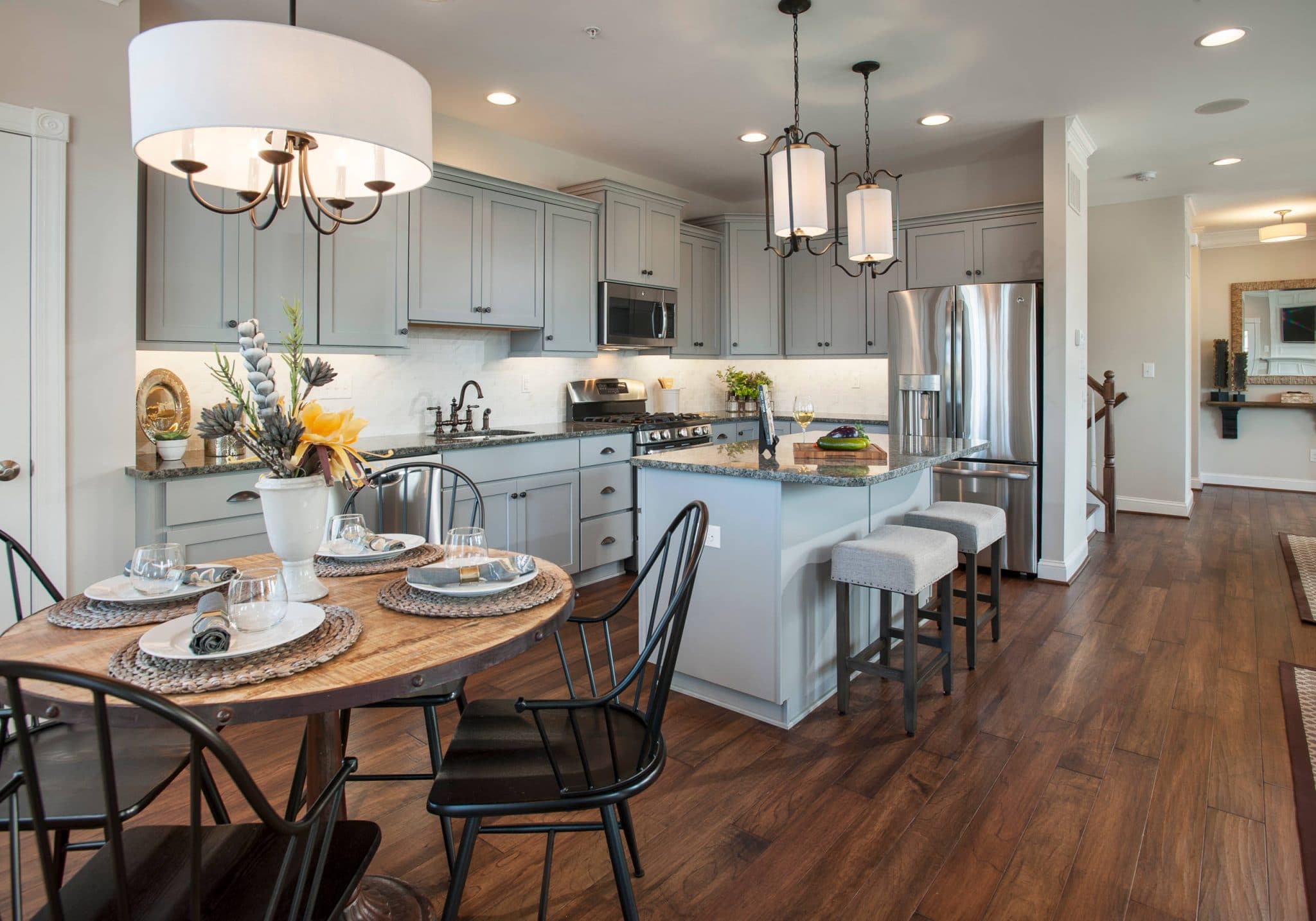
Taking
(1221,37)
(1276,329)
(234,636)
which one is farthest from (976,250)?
(1276,329)

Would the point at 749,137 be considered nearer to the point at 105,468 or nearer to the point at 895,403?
the point at 895,403

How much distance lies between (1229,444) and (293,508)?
9650mm

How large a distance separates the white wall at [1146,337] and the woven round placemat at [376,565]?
22.0 ft

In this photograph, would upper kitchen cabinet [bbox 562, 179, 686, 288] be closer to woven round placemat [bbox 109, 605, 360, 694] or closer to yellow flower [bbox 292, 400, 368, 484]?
yellow flower [bbox 292, 400, 368, 484]

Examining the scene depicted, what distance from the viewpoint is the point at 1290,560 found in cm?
505

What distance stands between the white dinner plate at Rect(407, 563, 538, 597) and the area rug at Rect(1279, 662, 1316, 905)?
1.97m

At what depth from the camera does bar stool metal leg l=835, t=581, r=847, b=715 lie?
8.94 feet

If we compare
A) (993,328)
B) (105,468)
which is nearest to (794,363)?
(993,328)

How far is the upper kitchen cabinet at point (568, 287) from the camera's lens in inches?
176

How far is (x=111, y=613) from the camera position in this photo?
58.9 inches

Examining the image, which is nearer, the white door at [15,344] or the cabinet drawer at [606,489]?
the white door at [15,344]

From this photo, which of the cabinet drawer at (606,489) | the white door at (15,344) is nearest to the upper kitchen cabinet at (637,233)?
the cabinet drawer at (606,489)

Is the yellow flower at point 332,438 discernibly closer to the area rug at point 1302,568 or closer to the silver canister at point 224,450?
the silver canister at point 224,450

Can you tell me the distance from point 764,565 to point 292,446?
165 centimetres
